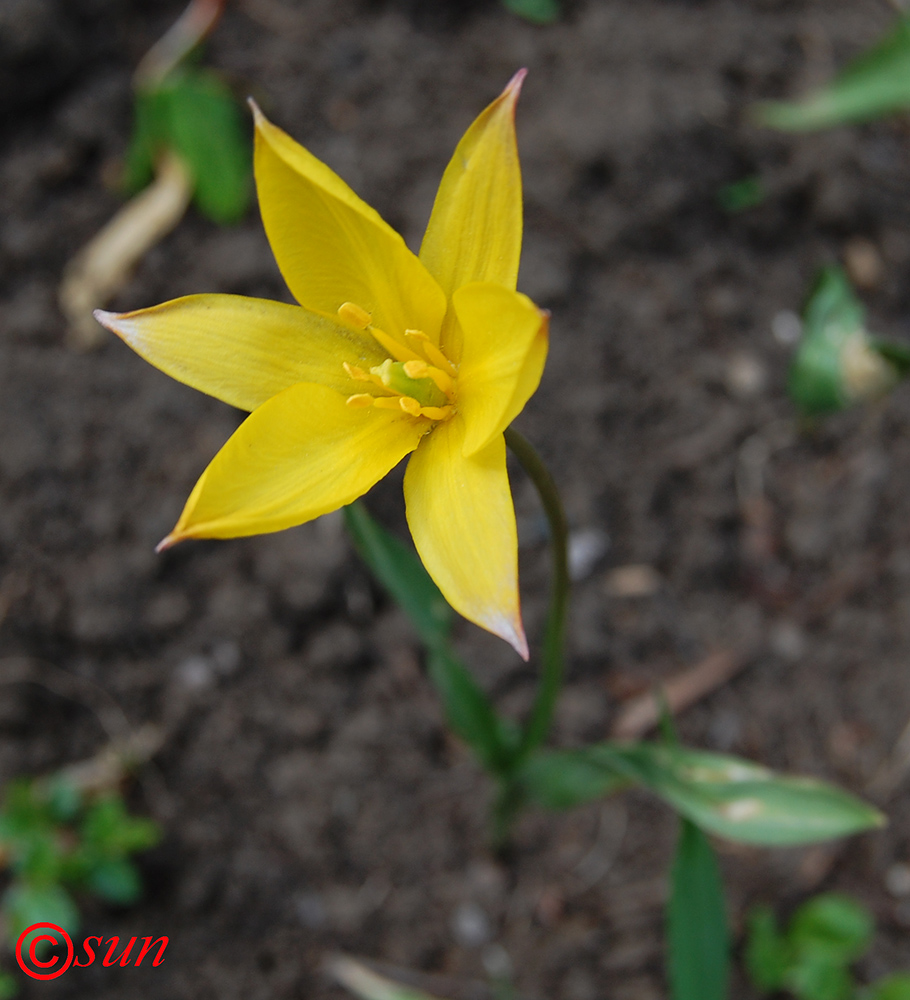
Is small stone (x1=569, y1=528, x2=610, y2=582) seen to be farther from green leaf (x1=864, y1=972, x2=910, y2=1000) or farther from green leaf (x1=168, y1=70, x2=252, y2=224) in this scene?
green leaf (x1=168, y1=70, x2=252, y2=224)

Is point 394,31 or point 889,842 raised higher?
point 394,31

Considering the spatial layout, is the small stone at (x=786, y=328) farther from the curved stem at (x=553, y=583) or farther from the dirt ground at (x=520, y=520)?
the curved stem at (x=553, y=583)

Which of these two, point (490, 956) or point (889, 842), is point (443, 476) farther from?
point (889, 842)

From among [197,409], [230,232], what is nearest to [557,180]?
[230,232]

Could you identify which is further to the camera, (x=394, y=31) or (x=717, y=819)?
(x=394, y=31)

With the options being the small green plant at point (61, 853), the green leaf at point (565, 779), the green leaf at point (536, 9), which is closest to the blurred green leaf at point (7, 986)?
the small green plant at point (61, 853)

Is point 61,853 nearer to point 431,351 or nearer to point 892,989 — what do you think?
point 431,351
